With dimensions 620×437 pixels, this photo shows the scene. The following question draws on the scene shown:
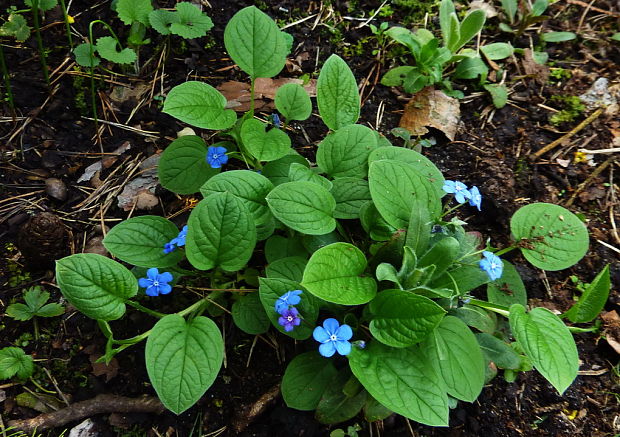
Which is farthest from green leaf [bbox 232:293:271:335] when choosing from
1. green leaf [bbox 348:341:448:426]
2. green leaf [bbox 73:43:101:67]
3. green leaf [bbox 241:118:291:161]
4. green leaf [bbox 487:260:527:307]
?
green leaf [bbox 73:43:101:67]

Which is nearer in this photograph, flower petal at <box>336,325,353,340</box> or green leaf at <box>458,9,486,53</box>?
flower petal at <box>336,325,353,340</box>

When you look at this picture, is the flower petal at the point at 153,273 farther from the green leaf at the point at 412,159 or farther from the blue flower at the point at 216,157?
the green leaf at the point at 412,159

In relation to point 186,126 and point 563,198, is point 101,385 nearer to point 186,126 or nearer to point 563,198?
point 186,126

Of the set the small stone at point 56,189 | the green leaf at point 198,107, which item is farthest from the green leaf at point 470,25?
the small stone at point 56,189

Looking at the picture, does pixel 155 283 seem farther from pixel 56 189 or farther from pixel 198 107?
pixel 56 189

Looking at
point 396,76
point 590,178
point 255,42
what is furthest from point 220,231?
point 590,178

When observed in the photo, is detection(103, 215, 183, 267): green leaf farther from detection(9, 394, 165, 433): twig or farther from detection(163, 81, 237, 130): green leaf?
detection(9, 394, 165, 433): twig

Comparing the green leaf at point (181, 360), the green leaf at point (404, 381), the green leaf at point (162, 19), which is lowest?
the green leaf at point (181, 360)
